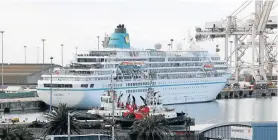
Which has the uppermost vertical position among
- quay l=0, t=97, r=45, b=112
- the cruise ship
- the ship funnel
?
the ship funnel

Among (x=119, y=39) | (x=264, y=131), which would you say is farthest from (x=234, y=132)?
(x=119, y=39)

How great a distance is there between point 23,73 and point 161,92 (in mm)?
25784

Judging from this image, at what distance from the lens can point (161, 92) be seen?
64.1 m

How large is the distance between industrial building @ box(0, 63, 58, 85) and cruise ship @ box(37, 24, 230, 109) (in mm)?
19294

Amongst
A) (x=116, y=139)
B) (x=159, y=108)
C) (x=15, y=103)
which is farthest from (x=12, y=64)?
(x=116, y=139)

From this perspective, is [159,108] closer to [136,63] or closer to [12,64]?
[136,63]

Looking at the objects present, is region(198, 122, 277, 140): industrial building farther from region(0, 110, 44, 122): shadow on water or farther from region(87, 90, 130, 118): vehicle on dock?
region(0, 110, 44, 122): shadow on water

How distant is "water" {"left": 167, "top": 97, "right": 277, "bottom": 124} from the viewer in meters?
52.9

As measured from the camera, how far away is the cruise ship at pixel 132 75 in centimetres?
5788

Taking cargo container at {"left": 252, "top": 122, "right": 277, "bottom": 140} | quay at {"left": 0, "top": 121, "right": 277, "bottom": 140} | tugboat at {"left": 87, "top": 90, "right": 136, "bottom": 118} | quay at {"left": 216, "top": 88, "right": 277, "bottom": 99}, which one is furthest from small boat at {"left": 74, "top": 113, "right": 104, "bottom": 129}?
quay at {"left": 216, "top": 88, "right": 277, "bottom": 99}

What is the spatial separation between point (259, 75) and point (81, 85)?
3397 centimetres

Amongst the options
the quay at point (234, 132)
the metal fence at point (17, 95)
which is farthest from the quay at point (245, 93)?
Result: the quay at point (234, 132)

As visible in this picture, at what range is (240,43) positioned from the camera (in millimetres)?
Result: 86562

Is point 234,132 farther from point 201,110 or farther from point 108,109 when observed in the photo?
point 201,110
